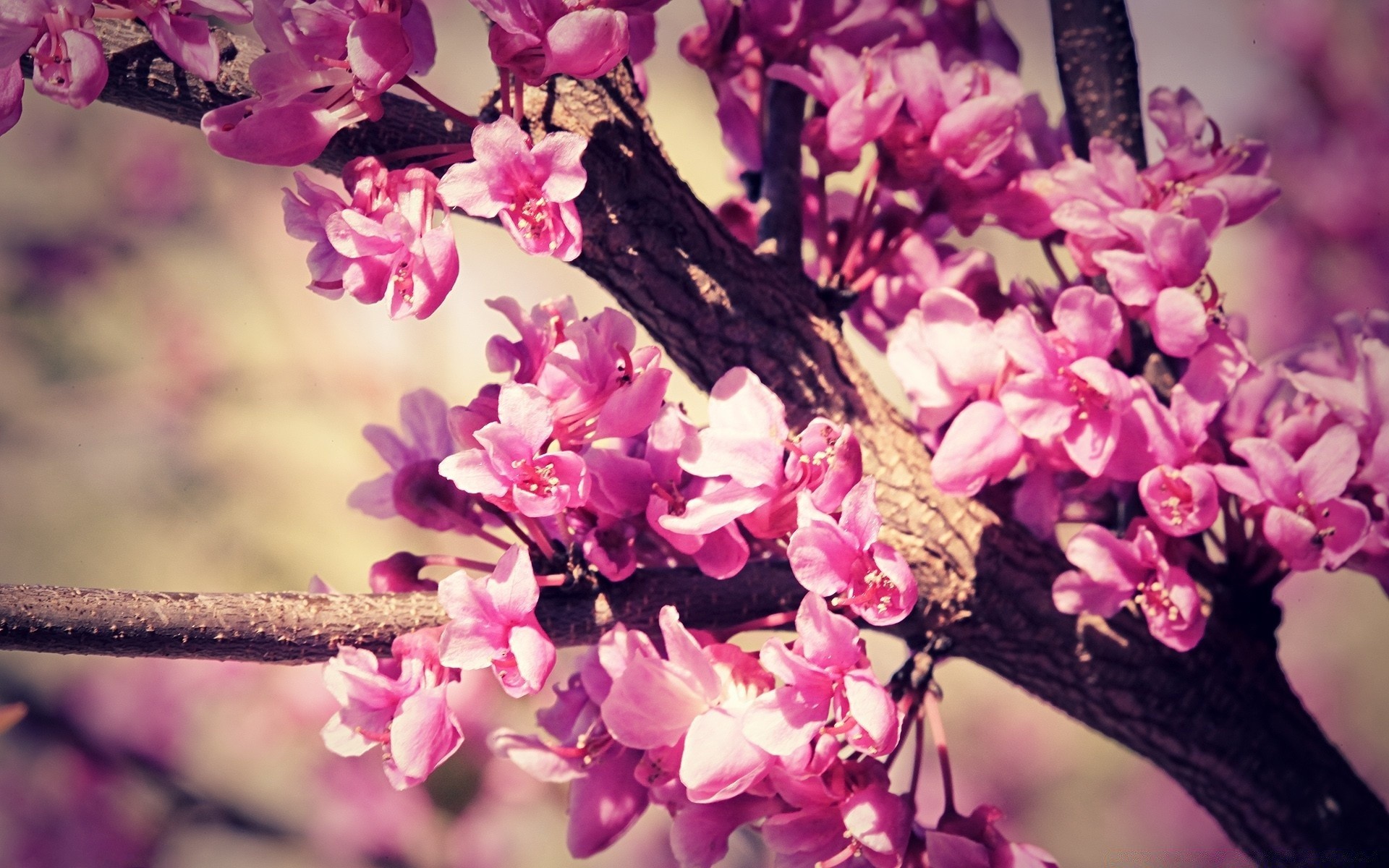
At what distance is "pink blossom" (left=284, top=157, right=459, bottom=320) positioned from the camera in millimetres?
312

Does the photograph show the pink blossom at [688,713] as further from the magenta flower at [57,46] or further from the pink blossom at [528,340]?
the magenta flower at [57,46]

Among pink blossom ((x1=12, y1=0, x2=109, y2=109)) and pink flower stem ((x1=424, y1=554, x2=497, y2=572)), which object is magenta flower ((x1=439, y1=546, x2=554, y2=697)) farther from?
pink blossom ((x1=12, y1=0, x2=109, y2=109))

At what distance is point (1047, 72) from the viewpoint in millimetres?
1786

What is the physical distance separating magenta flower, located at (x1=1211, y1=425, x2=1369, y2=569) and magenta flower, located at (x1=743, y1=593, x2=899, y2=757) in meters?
0.21

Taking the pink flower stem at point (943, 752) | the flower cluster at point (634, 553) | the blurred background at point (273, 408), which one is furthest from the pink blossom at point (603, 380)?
the blurred background at point (273, 408)

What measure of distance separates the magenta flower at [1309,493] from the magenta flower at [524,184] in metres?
0.32

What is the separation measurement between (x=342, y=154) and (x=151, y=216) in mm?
1770

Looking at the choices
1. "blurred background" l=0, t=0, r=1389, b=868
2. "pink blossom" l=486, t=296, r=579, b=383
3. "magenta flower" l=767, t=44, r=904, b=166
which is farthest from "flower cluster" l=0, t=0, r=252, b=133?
"blurred background" l=0, t=0, r=1389, b=868

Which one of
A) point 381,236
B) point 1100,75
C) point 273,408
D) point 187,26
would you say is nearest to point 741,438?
point 381,236

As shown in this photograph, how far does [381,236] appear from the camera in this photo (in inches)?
12.2

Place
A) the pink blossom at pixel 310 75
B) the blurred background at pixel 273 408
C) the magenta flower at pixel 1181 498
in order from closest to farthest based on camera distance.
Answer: the pink blossom at pixel 310 75, the magenta flower at pixel 1181 498, the blurred background at pixel 273 408

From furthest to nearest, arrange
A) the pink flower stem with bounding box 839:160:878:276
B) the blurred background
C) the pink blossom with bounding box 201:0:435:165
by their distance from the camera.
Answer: the blurred background, the pink flower stem with bounding box 839:160:878:276, the pink blossom with bounding box 201:0:435:165

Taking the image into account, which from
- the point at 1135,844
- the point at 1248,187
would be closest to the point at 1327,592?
the point at 1135,844

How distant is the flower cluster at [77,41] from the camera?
0.30 m
